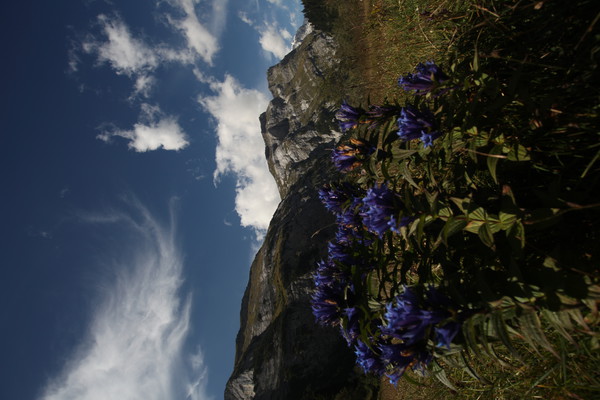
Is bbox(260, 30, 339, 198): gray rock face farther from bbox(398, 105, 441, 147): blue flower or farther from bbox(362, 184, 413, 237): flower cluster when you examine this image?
bbox(362, 184, 413, 237): flower cluster

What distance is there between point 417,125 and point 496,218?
1.15 metres

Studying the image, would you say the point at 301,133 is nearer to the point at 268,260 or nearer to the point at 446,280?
the point at 268,260

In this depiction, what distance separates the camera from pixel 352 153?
3666mm

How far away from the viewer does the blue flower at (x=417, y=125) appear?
282 cm

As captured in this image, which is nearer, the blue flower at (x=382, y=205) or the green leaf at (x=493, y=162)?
the green leaf at (x=493, y=162)

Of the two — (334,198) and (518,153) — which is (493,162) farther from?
(334,198)

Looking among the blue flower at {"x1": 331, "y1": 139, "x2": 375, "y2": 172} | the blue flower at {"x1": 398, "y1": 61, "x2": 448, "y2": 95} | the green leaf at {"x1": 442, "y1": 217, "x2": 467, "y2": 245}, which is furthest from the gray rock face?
the green leaf at {"x1": 442, "y1": 217, "x2": 467, "y2": 245}

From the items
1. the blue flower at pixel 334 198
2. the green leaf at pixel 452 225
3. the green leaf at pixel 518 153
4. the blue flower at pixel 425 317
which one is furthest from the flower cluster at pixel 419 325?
the blue flower at pixel 334 198

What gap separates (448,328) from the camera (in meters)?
2.02

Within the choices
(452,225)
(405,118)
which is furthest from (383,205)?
(405,118)

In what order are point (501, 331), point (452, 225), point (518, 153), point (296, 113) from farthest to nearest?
1. point (296, 113)
2. point (518, 153)
3. point (452, 225)
4. point (501, 331)

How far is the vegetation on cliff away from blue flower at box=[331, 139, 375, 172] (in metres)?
0.01

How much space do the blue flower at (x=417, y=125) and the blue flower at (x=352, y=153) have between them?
0.74 m

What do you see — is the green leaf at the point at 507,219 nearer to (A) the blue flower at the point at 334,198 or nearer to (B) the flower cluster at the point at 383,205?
(B) the flower cluster at the point at 383,205
